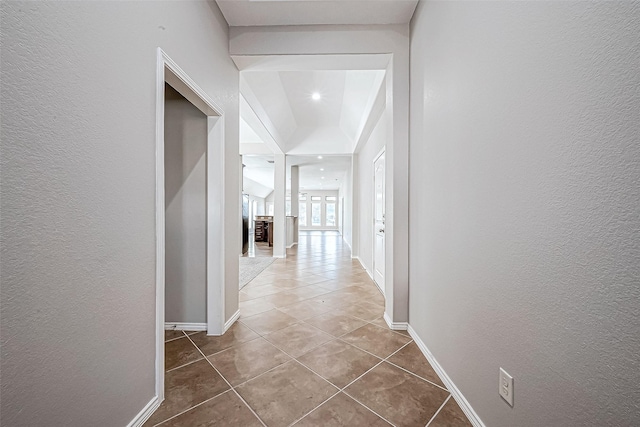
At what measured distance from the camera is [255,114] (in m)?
3.95

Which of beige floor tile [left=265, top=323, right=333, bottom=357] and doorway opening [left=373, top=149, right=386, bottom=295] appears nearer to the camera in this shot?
beige floor tile [left=265, top=323, right=333, bottom=357]

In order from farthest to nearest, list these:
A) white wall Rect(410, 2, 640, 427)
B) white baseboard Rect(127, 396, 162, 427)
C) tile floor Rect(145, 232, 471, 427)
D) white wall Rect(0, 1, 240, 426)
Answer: tile floor Rect(145, 232, 471, 427) < white baseboard Rect(127, 396, 162, 427) < white wall Rect(0, 1, 240, 426) < white wall Rect(410, 2, 640, 427)

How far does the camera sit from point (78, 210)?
97 centimetres

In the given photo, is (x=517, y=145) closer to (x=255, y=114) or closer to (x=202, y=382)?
(x=202, y=382)

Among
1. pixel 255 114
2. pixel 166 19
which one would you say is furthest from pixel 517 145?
pixel 255 114

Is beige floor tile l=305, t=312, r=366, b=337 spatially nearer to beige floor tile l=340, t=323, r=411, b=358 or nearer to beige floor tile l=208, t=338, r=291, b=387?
beige floor tile l=340, t=323, r=411, b=358

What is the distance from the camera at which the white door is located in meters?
3.84

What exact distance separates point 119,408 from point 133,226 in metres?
0.82

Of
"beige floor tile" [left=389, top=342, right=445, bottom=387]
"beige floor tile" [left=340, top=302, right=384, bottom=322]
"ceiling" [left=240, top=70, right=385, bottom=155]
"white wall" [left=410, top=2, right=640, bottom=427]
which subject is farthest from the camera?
"ceiling" [left=240, top=70, right=385, bottom=155]

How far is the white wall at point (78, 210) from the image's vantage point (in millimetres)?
777

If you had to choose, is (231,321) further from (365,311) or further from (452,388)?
(452,388)

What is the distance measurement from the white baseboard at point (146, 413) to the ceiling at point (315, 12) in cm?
284

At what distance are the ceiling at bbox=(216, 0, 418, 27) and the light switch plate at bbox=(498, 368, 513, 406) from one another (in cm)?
259

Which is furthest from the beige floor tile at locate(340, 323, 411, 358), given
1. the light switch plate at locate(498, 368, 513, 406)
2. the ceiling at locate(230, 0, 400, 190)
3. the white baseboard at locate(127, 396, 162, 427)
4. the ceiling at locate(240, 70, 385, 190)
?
the ceiling at locate(240, 70, 385, 190)
